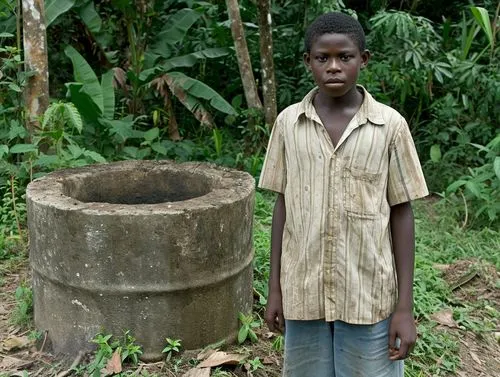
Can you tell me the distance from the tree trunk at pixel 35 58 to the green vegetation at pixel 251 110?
0.22ft

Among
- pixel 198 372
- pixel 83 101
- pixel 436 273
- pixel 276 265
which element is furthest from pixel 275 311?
pixel 83 101

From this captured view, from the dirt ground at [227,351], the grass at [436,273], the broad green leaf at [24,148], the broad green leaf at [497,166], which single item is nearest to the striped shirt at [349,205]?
the dirt ground at [227,351]

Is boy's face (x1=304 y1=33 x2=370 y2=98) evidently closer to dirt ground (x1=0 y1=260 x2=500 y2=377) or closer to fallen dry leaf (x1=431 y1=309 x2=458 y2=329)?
dirt ground (x1=0 y1=260 x2=500 y2=377)

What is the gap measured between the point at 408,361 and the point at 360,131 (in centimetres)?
186

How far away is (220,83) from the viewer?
8.00 m

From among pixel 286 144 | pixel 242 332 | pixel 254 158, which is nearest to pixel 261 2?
pixel 254 158

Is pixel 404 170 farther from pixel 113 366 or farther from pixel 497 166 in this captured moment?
pixel 497 166

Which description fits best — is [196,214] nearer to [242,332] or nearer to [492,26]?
[242,332]

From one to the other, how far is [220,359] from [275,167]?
1.37m

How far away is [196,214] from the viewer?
3127 millimetres

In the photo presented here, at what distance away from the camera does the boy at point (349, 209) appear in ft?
6.41

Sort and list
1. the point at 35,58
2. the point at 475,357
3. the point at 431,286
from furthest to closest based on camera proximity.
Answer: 1. the point at 35,58
2. the point at 431,286
3. the point at 475,357

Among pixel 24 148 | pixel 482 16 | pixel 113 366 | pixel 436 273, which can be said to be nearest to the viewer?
pixel 113 366

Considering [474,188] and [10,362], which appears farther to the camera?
[474,188]
